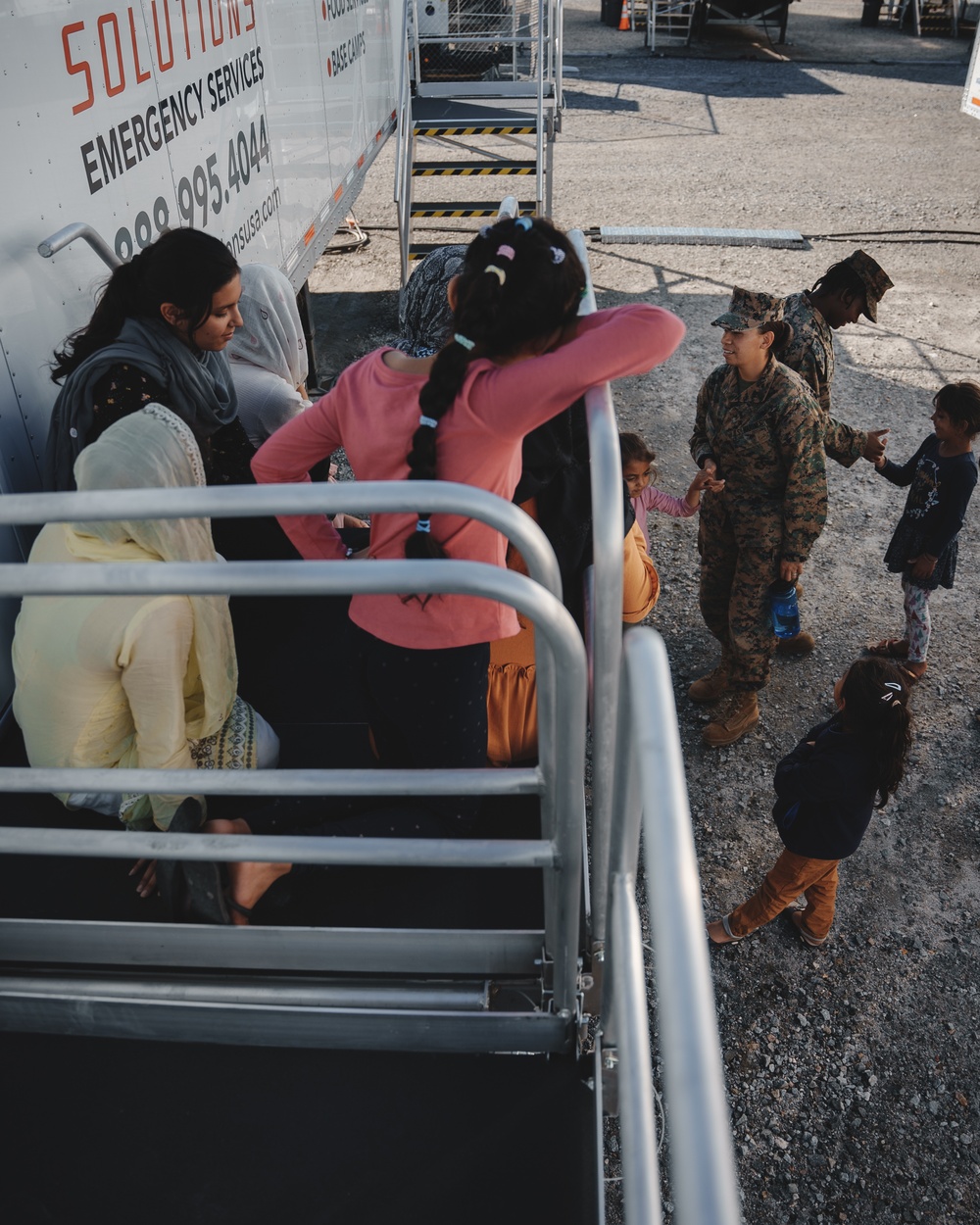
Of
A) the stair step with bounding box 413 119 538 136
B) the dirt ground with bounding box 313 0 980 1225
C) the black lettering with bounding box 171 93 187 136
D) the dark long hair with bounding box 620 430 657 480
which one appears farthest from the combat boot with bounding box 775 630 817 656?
the stair step with bounding box 413 119 538 136

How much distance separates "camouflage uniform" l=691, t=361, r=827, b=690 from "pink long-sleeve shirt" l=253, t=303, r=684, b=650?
66.5 inches

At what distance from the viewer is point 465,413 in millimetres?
1700

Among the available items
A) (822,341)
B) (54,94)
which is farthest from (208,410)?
(822,341)

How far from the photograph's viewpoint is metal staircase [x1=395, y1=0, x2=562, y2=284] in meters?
7.86

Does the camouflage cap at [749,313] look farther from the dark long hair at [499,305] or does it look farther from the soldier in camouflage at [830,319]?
the dark long hair at [499,305]

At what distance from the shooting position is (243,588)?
48.3 inches

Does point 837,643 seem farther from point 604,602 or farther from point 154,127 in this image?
point 154,127

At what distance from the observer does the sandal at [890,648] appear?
4.21 metres

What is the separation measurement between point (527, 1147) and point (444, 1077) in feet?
0.64

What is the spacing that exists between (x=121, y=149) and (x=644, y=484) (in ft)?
6.38

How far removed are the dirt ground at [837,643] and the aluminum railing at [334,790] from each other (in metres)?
1.25

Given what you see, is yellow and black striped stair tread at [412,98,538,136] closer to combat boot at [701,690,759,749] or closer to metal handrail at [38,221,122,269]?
combat boot at [701,690,759,749]

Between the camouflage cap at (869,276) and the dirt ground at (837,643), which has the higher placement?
the camouflage cap at (869,276)

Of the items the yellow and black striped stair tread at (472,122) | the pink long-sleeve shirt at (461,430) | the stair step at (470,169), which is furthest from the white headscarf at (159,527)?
the yellow and black striped stair tread at (472,122)
